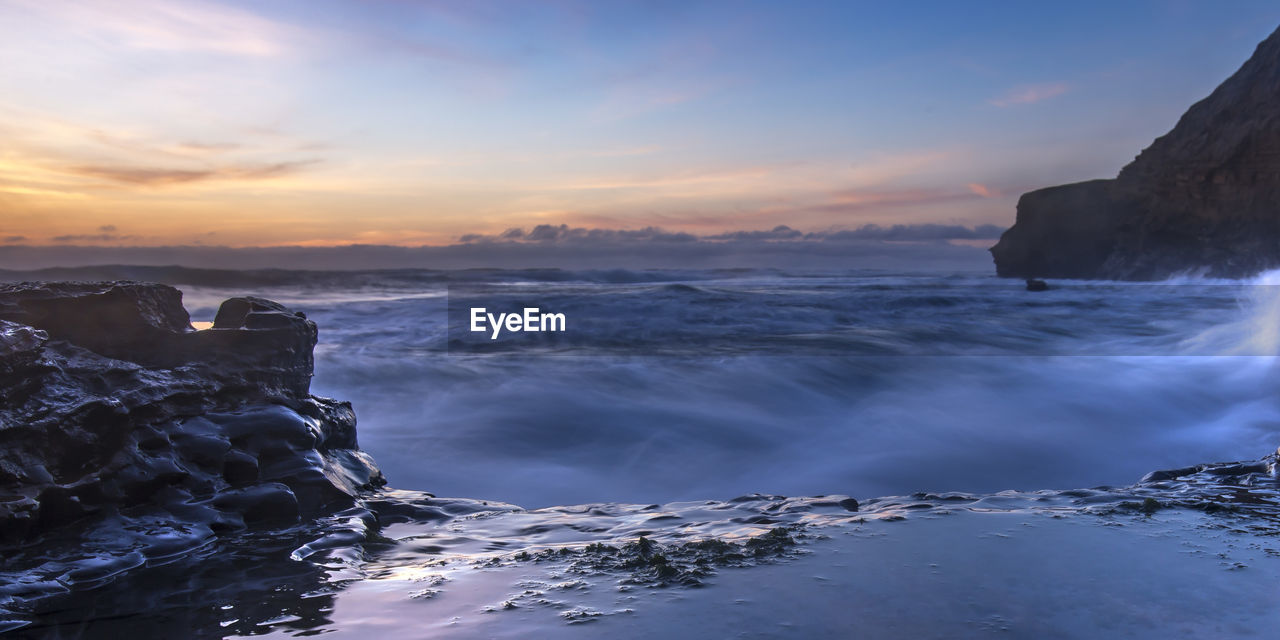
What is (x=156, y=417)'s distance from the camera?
298 cm

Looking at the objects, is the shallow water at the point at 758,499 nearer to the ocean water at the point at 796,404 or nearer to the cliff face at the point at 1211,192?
the ocean water at the point at 796,404

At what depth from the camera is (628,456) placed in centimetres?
644

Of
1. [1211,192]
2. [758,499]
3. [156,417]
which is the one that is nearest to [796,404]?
[758,499]

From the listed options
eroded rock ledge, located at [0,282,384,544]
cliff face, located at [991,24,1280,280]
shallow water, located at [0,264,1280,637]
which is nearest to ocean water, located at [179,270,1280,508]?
shallow water, located at [0,264,1280,637]

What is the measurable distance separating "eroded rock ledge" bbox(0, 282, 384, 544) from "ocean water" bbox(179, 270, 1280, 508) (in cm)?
206

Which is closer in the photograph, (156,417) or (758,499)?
(156,417)

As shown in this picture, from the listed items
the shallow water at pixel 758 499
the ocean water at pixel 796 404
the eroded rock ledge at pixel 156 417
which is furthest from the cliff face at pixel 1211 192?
the eroded rock ledge at pixel 156 417

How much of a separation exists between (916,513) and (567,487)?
9.90ft

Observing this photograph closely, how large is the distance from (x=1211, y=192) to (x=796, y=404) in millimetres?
Answer: 41087

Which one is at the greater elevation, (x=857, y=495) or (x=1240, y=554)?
(x=1240, y=554)

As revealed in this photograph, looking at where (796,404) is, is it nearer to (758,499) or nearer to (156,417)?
(758,499)

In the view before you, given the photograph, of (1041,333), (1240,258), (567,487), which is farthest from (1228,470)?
(1240,258)

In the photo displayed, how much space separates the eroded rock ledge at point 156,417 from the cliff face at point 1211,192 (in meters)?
43.1

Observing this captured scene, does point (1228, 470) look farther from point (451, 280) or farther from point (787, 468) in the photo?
point (451, 280)
